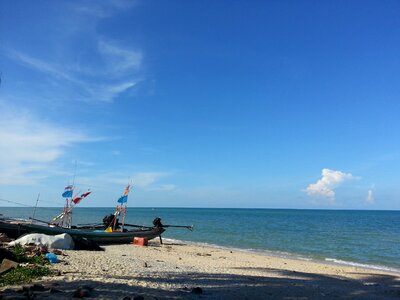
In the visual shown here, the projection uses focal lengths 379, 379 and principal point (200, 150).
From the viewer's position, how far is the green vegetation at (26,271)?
8.19 meters

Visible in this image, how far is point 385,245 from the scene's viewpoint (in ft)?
102

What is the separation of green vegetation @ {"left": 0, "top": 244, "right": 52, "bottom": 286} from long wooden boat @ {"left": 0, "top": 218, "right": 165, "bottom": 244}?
5915mm

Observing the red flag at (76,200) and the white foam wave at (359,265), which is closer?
the white foam wave at (359,265)

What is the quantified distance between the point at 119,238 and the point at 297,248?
13774 mm

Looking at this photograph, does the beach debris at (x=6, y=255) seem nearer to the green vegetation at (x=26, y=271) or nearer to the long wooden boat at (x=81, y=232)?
the green vegetation at (x=26, y=271)

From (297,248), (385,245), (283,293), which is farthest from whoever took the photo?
(385,245)

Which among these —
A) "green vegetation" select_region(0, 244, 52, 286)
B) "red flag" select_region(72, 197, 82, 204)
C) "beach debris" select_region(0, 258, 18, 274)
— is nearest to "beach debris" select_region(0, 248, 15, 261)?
"green vegetation" select_region(0, 244, 52, 286)

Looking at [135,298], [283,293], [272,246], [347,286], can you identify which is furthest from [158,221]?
[135,298]

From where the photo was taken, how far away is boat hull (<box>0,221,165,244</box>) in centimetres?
1859

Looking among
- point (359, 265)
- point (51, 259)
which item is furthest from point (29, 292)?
point (359, 265)

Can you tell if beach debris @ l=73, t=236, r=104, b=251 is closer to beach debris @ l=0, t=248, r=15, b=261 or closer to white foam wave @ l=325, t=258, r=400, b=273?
beach debris @ l=0, t=248, r=15, b=261

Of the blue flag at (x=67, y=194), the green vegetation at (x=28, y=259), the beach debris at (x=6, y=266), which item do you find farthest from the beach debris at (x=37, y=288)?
the blue flag at (x=67, y=194)

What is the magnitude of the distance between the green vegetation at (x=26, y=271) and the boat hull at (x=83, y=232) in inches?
233

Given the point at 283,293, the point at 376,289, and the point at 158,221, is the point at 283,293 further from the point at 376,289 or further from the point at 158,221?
the point at 158,221
